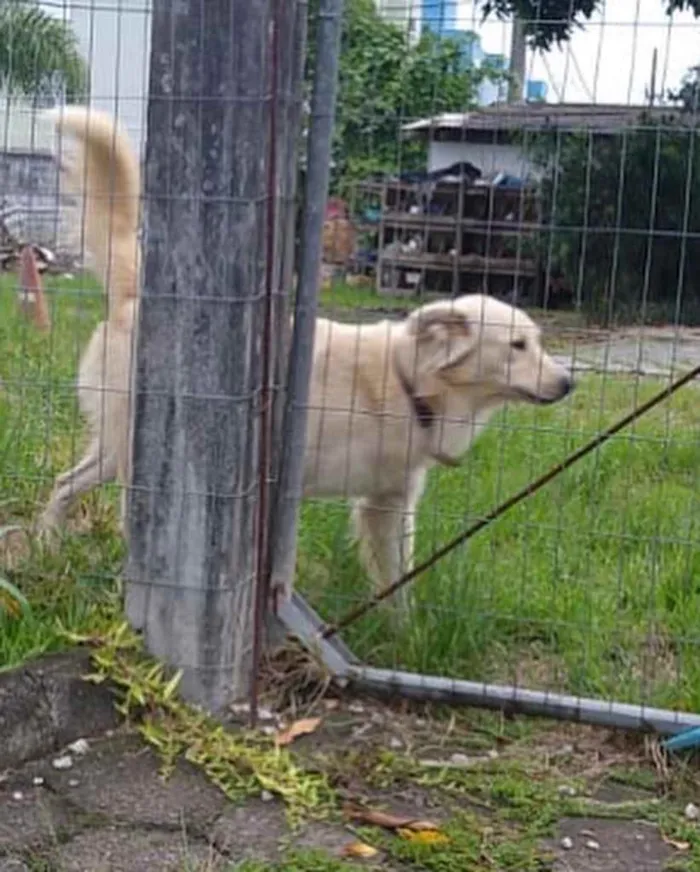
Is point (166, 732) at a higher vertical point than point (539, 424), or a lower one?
lower

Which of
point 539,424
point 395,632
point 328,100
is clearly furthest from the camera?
point 539,424

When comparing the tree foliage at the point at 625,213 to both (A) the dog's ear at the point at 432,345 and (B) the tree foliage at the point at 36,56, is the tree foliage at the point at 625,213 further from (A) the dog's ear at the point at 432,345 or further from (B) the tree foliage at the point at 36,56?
(B) the tree foliage at the point at 36,56

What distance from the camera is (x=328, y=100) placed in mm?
3117

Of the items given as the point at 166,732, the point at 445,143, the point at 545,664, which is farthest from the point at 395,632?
the point at 445,143

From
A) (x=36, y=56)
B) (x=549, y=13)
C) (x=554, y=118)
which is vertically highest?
(x=549, y=13)

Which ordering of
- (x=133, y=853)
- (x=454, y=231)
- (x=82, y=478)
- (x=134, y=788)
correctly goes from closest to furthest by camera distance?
(x=133, y=853) < (x=134, y=788) < (x=454, y=231) < (x=82, y=478)

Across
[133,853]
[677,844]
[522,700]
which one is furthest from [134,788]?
[677,844]

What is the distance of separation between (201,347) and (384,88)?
72 centimetres

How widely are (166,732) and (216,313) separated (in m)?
0.88

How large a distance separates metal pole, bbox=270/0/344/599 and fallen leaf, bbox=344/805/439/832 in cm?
66

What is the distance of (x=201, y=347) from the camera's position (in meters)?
3.03

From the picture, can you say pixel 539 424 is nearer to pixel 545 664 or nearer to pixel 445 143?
pixel 545 664

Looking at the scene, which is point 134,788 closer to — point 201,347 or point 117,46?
point 201,347

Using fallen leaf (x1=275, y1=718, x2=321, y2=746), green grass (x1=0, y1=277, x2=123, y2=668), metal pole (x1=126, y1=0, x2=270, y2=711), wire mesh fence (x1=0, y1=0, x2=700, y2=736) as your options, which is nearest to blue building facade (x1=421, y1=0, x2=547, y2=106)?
wire mesh fence (x1=0, y1=0, x2=700, y2=736)
